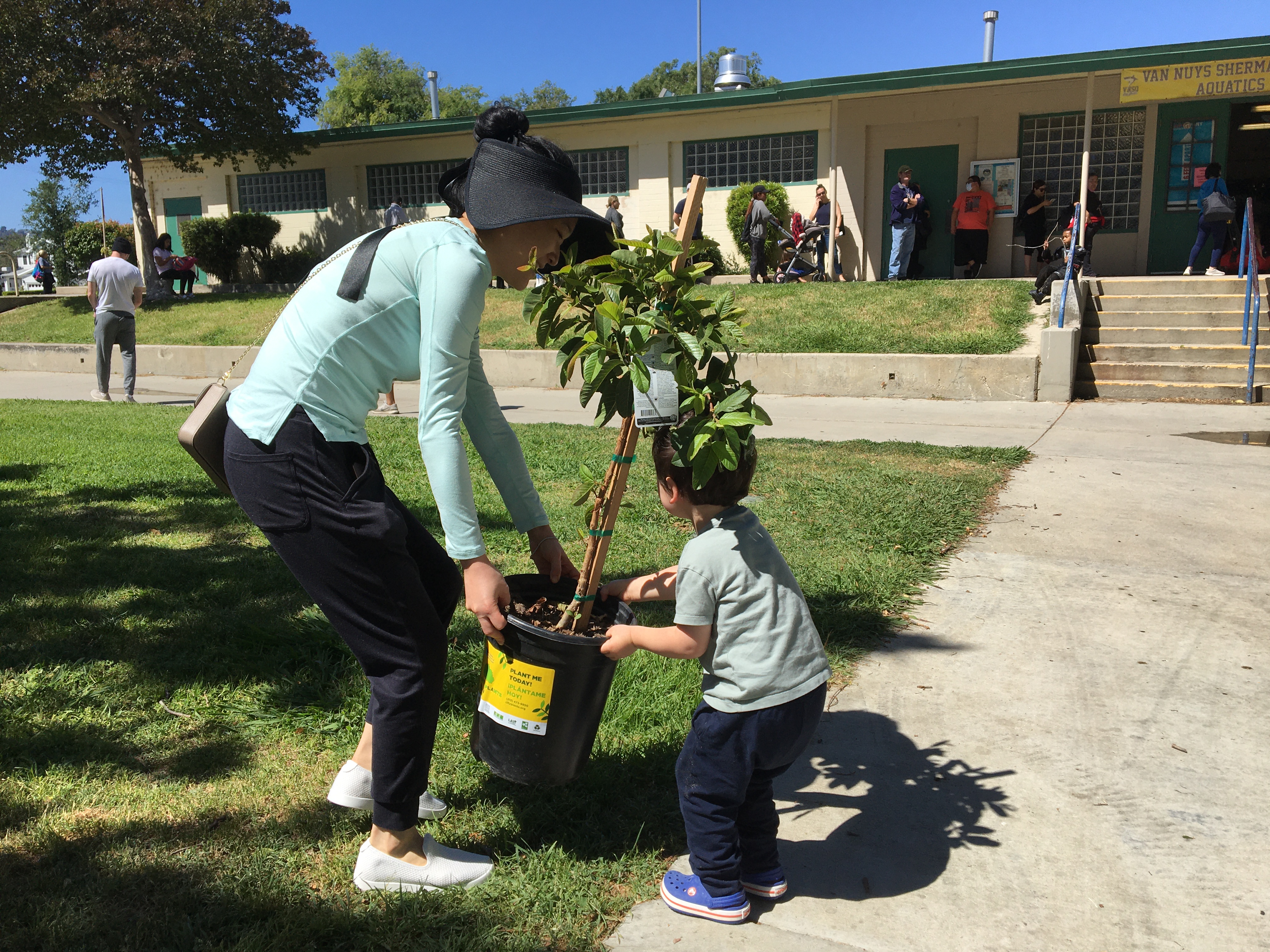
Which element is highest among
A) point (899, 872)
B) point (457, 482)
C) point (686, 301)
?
point (686, 301)

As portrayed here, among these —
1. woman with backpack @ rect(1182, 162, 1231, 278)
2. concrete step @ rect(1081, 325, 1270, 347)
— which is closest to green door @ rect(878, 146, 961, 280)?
woman with backpack @ rect(1182, 162, 1231, 278)

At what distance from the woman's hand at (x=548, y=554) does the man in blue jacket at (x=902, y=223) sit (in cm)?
1455

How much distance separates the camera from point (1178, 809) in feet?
9.36

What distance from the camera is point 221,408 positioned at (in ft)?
8.19

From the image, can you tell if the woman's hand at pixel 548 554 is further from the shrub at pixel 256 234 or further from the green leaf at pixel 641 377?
the shrub at pixel 256 234

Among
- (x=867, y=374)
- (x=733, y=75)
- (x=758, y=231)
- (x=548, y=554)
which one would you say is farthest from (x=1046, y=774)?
(x=733, y=75)

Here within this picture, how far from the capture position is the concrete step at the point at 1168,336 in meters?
11.4

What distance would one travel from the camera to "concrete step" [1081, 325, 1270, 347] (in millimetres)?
11438

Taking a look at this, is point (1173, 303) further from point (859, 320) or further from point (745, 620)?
point (745, 620)

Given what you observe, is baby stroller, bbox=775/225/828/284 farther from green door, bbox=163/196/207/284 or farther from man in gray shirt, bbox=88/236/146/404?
green door, bbox=163/196/207/284

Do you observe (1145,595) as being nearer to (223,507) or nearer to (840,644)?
(840,644)

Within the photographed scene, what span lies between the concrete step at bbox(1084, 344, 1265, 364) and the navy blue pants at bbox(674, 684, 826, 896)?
34.8 feet

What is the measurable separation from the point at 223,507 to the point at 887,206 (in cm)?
1530

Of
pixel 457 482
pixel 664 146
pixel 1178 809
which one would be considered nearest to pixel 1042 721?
pixel 1178 809
